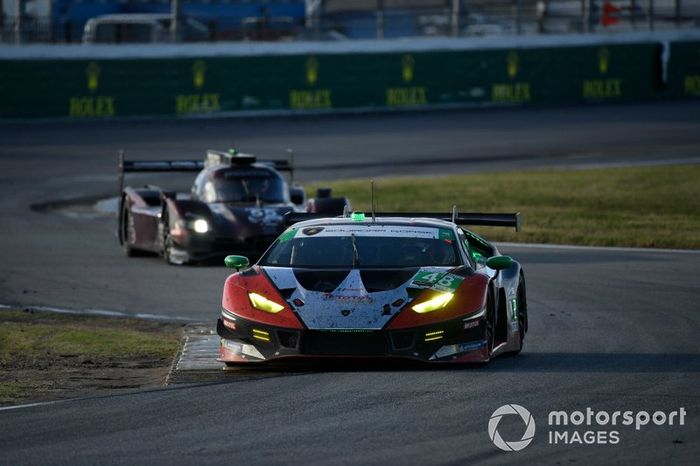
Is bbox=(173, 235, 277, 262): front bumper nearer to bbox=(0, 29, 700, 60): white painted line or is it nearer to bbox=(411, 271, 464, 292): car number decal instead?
bbox=(411, 271, 464, 292): car number decal

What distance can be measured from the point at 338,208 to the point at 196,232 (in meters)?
2.25

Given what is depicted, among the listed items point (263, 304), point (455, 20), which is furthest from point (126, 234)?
point (455, 20)

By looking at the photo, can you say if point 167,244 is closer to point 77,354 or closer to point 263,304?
point 77,354

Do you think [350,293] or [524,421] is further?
[350,293]

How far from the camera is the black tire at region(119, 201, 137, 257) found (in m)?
21.2

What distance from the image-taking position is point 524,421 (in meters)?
8.89

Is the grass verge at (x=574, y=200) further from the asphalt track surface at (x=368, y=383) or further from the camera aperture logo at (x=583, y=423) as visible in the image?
the camera aperture logo at (x=583, y=423)

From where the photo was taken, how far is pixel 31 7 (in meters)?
49.0

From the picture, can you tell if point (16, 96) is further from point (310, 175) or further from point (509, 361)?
point (509, 361)

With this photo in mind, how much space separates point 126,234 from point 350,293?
439 inches

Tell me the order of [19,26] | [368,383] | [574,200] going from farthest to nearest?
[19,26], [574,200], [368,383]

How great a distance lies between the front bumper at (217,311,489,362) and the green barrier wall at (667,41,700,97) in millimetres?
38332

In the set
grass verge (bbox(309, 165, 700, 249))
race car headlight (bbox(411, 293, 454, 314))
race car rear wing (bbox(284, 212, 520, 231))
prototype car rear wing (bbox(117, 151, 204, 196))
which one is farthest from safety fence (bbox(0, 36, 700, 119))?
race car headlight (bbox(411, 293, 454, 314))

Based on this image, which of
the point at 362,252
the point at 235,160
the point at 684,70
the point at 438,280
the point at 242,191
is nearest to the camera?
the point at 438,280
